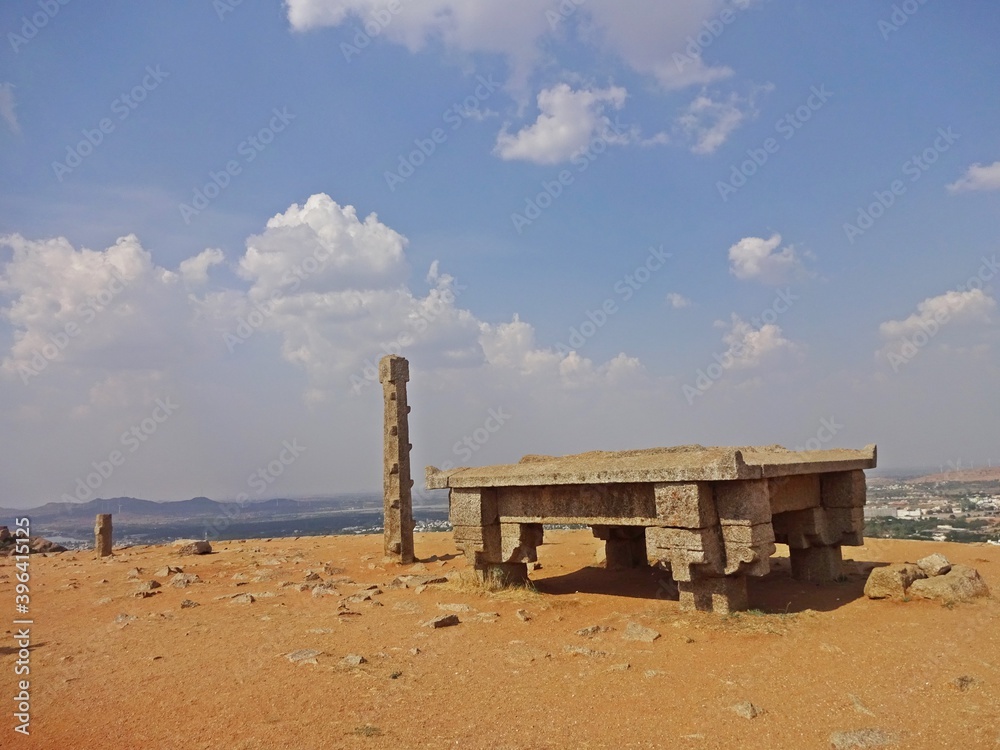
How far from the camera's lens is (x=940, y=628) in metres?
7.40

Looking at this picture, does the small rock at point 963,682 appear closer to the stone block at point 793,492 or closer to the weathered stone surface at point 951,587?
the weathered stone surface at point 951,587

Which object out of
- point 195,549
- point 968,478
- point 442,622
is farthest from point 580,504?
A: point 968,478

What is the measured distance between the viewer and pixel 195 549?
1756cm

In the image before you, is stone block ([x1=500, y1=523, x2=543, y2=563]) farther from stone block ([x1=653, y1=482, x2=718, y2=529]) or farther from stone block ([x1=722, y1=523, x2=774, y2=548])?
stone block ([x1=722, y1=523, x2=774, y2=548])

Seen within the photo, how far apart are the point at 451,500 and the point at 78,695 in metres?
5.80

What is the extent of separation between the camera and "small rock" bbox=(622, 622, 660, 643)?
7480 mm

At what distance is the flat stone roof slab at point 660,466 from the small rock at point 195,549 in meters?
9.71

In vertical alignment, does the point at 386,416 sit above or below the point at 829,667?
→ above

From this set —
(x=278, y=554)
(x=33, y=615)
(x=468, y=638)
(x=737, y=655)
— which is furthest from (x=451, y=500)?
(x=278, y=554)

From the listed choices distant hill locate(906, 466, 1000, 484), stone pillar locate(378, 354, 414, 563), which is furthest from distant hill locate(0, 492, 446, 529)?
stone pillar locate(378, 354, 414, 563)

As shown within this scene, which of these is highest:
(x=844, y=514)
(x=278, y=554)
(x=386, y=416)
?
(x=386, y=416)

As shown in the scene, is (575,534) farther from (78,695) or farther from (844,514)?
(78,695)

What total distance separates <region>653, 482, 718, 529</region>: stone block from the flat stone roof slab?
134mm

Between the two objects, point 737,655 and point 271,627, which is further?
point 271,627
